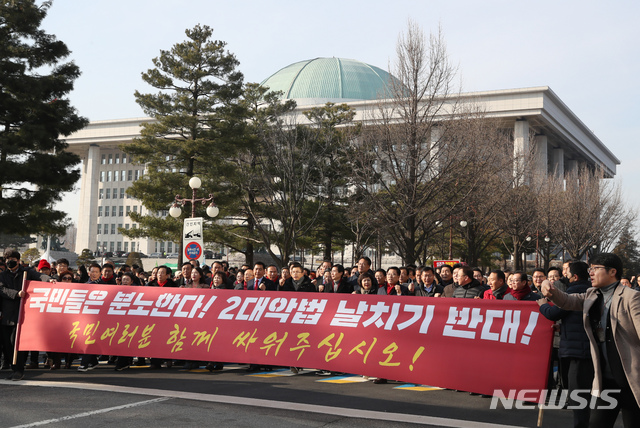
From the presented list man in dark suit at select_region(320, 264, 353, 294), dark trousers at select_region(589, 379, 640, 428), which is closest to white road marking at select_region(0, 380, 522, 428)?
dark trousers at select_region(589, 379, 640, 428)

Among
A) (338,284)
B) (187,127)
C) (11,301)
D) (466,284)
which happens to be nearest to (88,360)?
(11,301)

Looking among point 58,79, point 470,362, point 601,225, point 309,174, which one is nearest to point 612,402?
point 470,362

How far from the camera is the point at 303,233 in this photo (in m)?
37.4

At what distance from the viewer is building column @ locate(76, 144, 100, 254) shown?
97.7 m

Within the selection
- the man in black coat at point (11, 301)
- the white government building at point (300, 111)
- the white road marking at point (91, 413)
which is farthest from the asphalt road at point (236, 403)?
the white government building at point (300, 111)

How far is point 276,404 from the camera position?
7.42 meters

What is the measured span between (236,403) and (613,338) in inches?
172

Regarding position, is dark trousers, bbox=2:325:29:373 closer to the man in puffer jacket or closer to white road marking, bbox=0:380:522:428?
white road marking, bbox=0:380:522:428

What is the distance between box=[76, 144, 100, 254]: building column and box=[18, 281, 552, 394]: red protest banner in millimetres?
92920

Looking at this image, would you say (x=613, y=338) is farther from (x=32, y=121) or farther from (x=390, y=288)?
(x=32, y=121)

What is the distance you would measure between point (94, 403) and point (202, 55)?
2653 cm

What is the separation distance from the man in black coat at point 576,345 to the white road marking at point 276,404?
105 centimetres

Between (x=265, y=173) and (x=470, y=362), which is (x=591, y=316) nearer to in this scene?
(x=470, y=362)

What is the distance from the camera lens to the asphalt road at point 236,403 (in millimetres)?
6613
